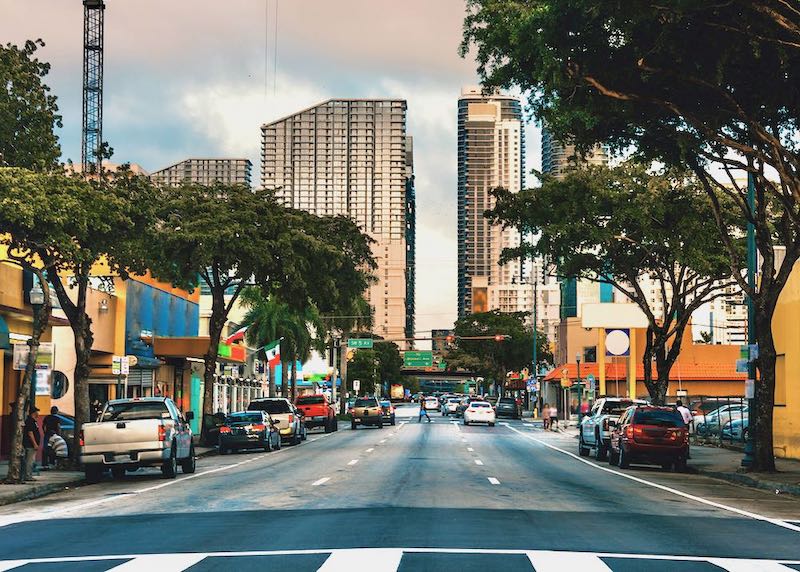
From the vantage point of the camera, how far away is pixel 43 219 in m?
23.8

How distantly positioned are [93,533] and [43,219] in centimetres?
1081

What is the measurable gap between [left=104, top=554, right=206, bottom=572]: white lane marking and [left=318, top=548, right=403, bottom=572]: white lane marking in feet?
4.47

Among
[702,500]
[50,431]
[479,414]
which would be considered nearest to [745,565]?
[702,500]

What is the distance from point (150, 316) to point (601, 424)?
2368cm

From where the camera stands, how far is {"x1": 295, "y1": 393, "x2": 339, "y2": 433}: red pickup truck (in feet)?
204

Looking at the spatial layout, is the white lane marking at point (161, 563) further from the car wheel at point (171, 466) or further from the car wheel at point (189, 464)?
the car wheel at point (189, 464)

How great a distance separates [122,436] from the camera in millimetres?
25766

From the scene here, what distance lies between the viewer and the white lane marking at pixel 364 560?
10.6 meters

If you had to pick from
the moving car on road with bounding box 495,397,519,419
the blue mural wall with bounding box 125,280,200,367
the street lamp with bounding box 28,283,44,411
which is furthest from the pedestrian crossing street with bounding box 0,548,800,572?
the moving car on road with bounding box 495,397,519,419

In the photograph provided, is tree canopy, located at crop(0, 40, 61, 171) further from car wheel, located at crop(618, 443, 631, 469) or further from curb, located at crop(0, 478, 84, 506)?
car wheel, located at crop(618, 443, 631, 469)

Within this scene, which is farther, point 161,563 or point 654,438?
point 654,438

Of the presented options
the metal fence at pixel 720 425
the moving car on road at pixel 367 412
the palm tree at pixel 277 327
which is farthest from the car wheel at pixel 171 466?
the palm tree at pixel 277 327

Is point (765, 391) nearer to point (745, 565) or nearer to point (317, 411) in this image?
point (745, 565)

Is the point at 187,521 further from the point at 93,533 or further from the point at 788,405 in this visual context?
the point at 788,405
